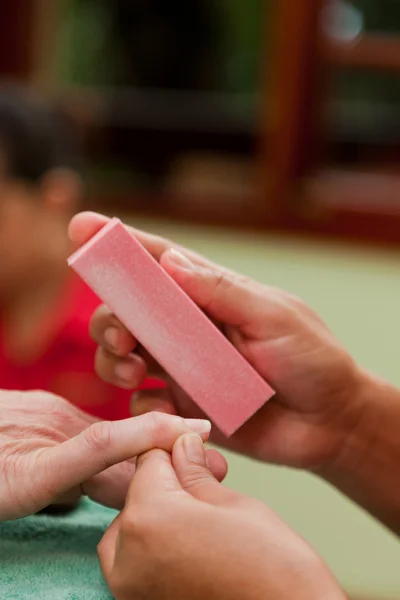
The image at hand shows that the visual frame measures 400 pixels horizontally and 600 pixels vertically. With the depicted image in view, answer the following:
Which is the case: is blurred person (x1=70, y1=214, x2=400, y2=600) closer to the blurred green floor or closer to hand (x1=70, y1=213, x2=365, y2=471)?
hand (x1=70, y1=213, x2=365, y2=471)

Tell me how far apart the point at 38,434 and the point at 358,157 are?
1489 millimetres

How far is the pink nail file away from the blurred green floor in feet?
3.03

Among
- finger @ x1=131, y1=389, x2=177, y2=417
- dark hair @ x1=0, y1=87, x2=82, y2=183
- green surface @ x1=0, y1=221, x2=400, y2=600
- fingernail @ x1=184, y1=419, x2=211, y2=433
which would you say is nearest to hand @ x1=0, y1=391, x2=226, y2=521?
fingernail @ x1=184, y1=419, x2=211, y2=433

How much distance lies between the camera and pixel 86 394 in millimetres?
1313

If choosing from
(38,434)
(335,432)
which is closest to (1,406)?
(38,434)

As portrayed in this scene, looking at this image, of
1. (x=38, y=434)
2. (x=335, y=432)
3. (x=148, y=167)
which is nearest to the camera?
(x=38, y=434)

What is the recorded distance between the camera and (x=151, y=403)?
756 millimetres

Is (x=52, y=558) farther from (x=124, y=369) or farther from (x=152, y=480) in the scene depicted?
(x=124, y=369)

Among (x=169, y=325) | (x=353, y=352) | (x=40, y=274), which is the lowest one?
(x=353, y=352)

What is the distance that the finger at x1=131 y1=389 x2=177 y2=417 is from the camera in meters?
0.75

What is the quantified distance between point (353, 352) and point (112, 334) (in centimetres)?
97

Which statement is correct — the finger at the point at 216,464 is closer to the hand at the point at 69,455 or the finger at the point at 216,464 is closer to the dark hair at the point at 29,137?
the hand at the point at 69,455

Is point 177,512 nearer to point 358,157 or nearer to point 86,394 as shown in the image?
point 86,394

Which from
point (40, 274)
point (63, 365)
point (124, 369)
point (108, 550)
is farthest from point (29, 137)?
point (108, 550)
